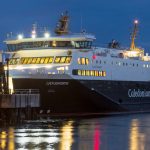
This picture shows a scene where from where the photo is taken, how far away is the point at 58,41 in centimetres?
6444

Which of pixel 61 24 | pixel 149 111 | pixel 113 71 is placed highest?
pixel 61 24

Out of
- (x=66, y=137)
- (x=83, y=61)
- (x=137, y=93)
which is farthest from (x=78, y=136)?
(x=137, y=93)

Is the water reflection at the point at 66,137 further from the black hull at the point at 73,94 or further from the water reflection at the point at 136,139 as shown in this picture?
the black hull at the point at 73,94

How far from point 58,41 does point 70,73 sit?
15.3ft

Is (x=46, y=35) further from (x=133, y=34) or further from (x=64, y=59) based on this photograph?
(x=133, y=34)

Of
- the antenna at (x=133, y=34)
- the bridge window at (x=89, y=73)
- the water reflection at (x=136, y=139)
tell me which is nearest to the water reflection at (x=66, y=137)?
the water reflection at (x=136, y=139)

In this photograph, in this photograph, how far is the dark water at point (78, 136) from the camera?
118 feet

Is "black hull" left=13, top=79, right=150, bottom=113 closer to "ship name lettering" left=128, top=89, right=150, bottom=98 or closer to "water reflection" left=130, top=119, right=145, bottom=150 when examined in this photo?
"ship name lettering" left=128, top=89, right=150, bottom=98

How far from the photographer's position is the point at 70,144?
36.8m

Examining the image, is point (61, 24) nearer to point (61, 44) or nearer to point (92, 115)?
point (61, 44)

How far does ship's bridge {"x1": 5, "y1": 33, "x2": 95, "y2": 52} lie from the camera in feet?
210

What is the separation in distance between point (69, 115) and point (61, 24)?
1290cm

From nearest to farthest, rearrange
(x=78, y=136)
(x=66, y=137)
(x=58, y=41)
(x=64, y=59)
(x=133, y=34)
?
(x=66, y=137), (x=78, y=136), (x=64, y=59), (x=58, y=41), (x=133, y=34)

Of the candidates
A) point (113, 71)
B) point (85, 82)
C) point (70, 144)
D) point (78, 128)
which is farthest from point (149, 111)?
point (70, 144)
